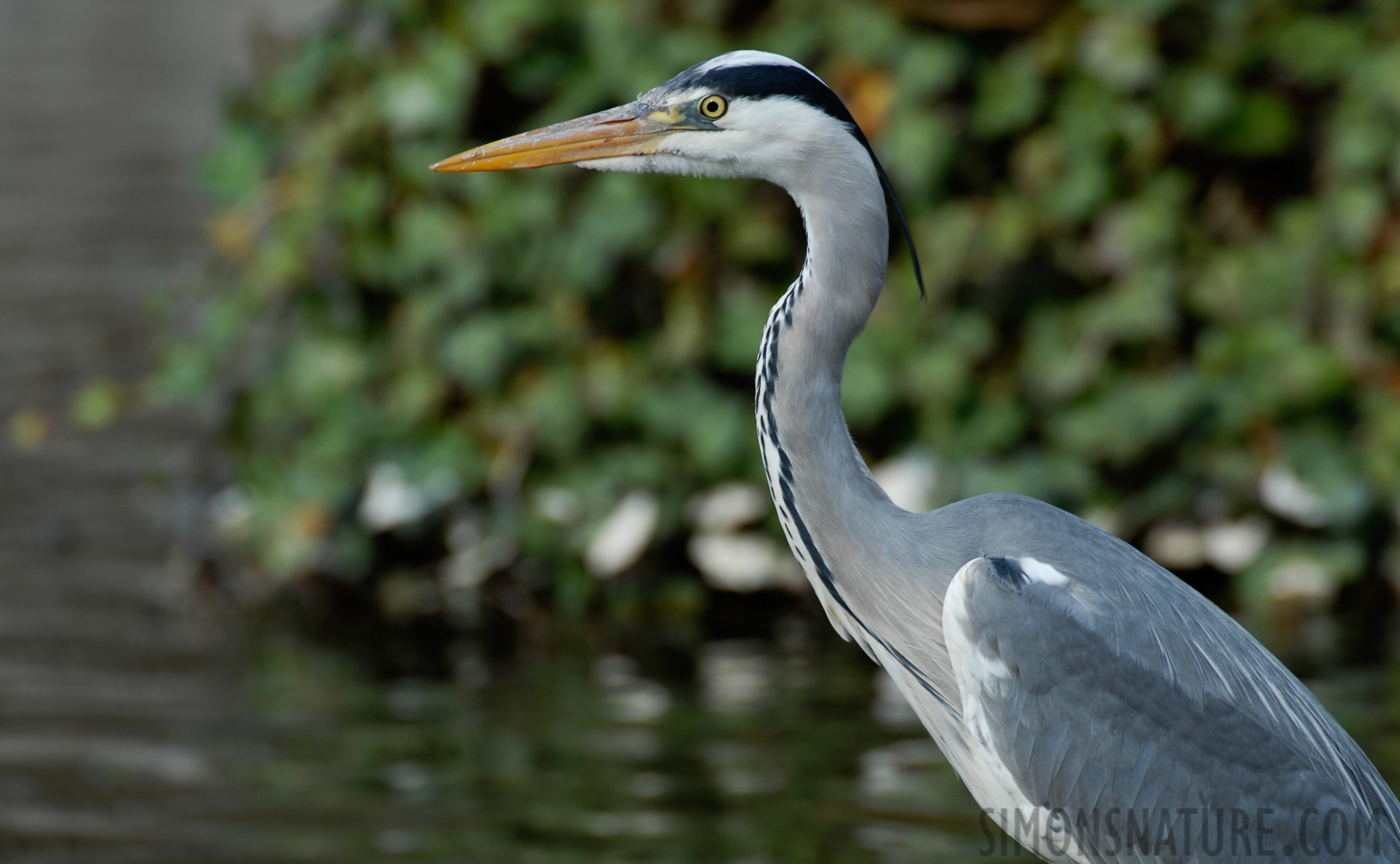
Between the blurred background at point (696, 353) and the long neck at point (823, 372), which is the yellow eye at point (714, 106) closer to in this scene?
the long neck at point (823, 372)

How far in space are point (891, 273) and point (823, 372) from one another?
2.96 meters

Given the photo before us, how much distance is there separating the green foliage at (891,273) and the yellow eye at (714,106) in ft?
8.58

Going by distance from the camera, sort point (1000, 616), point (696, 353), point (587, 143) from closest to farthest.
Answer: point (1000, 616) → point (587, 143) → point (696, 353)

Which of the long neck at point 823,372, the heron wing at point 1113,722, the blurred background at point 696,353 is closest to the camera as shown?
the heron wing at point 1113,722

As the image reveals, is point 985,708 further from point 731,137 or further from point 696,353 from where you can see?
point 696,353

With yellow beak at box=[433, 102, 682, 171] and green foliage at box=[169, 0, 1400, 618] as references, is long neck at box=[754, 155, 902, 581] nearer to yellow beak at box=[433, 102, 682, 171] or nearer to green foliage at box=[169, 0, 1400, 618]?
yellow beak at box=[433, 102, 682, 171]

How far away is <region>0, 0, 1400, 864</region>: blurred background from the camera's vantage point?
228 inches

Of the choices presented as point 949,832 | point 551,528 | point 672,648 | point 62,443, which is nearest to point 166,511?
point 62,443

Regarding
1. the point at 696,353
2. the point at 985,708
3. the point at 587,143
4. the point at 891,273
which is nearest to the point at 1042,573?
the point at 985,708

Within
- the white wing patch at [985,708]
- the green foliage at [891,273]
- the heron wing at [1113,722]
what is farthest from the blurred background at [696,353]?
the heron wing at [1113,722]

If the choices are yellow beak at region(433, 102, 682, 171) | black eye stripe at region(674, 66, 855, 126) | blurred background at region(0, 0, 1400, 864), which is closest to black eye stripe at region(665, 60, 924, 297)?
black eye stripe at region(674, 66, 855, 126)

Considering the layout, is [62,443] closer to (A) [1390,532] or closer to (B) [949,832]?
(B) [949,832]

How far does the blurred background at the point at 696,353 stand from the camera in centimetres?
580

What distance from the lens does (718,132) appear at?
3312mm
